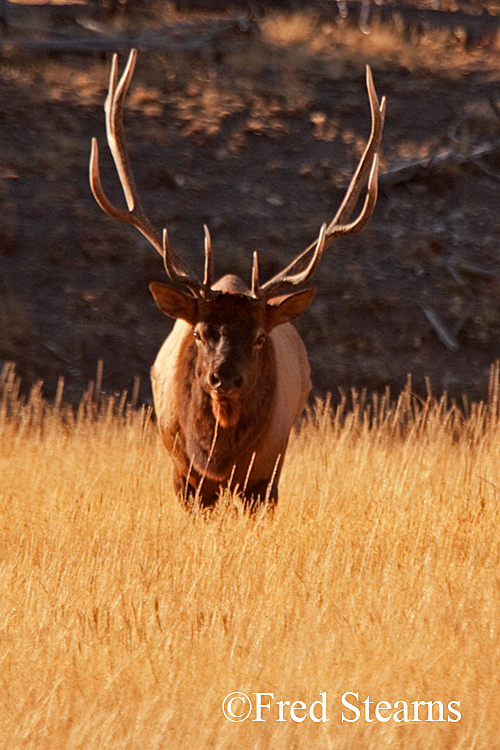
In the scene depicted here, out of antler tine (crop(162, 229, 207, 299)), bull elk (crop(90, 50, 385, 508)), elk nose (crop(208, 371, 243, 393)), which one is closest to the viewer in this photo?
elk nose (crop(208, 371, 243, 393))

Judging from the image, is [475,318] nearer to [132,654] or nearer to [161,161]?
[161,161]

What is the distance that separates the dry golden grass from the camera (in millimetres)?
3434

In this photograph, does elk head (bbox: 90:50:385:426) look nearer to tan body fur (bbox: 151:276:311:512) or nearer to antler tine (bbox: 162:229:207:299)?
antler tine (bbox: 162:229:207:299)

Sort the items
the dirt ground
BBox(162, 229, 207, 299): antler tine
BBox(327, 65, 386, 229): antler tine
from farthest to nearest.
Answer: the dirt ground
BBox(327, 65, 386, 229): antler tine
BBox(162, 229, 207, 299): antler tine

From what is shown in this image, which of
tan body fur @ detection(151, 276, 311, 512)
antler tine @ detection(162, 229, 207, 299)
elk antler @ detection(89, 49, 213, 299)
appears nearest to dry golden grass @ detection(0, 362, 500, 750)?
tan body fur @ detection(151, 276, 311, 512)

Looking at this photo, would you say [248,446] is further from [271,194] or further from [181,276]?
[271,194]

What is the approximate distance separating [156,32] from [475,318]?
8.36 meters

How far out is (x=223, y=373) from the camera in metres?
5.28

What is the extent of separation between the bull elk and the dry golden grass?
0.87 feet

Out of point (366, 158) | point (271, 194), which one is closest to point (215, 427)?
point (366, 158)

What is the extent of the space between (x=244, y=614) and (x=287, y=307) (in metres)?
2.06

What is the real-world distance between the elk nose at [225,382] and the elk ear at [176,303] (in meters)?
0.51

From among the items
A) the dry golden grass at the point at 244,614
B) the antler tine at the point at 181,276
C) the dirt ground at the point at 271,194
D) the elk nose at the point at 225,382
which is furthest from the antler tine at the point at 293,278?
the dirt ground at the point at 271,194

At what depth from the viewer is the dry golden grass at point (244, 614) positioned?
343cm
